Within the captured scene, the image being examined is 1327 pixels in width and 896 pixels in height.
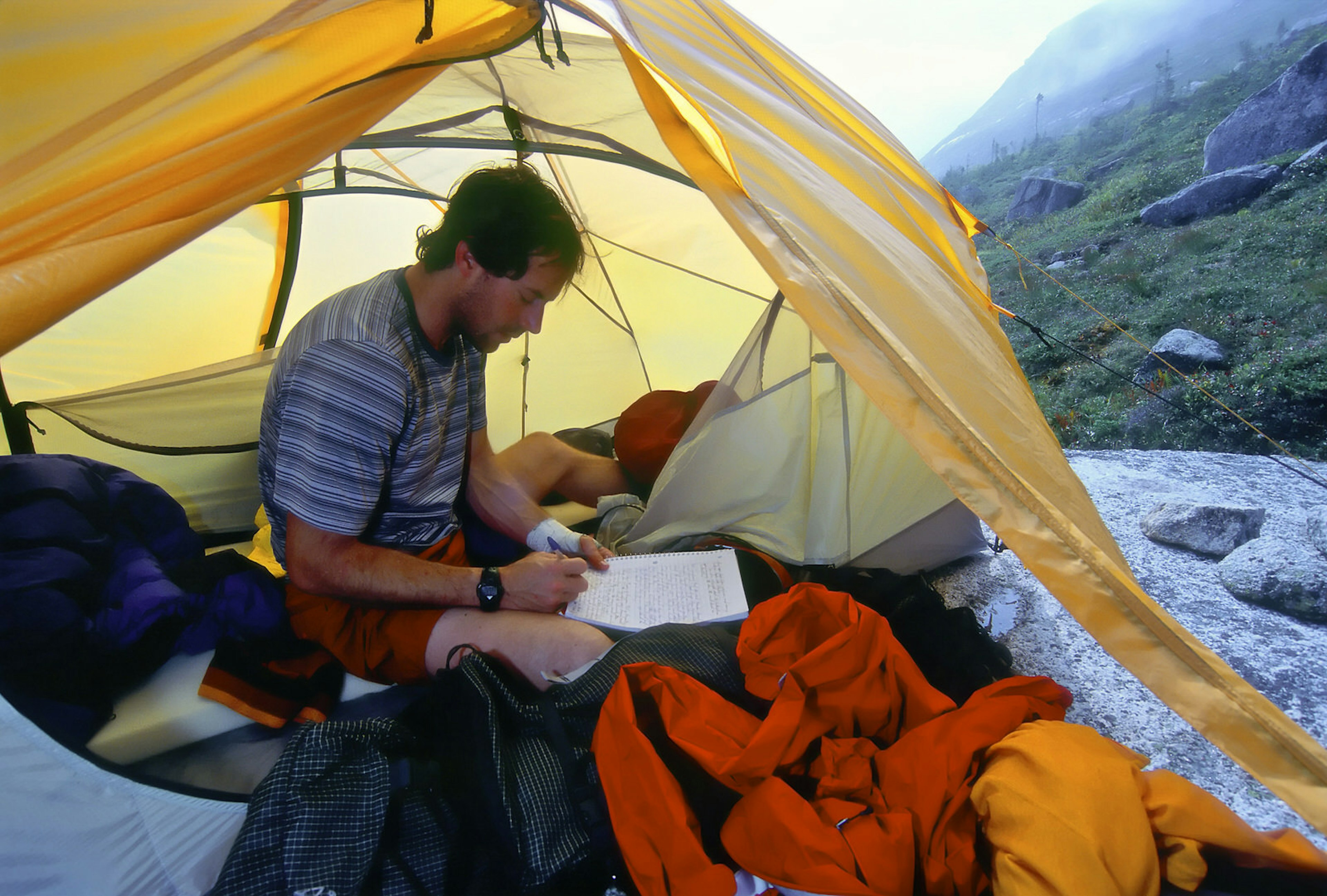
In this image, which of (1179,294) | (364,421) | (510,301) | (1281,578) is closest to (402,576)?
(364,421)

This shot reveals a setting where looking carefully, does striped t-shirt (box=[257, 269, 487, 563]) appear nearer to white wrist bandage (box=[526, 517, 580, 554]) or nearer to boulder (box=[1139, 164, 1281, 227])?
white wrist bandage (box=[526, 517, 580, 554])

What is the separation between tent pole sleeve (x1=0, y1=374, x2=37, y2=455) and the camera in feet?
5.18

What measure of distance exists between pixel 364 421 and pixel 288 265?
4.38 ft

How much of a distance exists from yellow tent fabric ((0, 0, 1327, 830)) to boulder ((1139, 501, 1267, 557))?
41.4 inches

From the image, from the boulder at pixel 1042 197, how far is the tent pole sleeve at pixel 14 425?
5557mm

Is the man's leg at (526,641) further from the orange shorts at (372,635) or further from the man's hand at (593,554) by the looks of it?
the man's hand at (593,554)

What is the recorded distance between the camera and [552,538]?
1388 millimetres

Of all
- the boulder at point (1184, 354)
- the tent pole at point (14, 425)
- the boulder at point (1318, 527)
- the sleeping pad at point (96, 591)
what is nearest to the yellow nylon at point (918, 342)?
the boulder at point (1318, 527)

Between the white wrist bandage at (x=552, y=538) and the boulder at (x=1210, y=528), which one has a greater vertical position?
the white wrist bandage at (x=552, y=538)

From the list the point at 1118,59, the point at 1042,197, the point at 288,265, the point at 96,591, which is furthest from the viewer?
the point at 1118,59

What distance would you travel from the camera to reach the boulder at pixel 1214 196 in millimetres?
3188

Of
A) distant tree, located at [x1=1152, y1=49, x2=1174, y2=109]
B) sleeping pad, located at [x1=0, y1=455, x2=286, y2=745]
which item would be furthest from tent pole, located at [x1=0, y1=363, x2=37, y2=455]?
distant tree, located at [x1=1152, y1=49, x2=1174, y2=109]

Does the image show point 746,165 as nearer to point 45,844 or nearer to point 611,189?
point 611,189

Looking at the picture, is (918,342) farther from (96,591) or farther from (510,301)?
(96,591)
